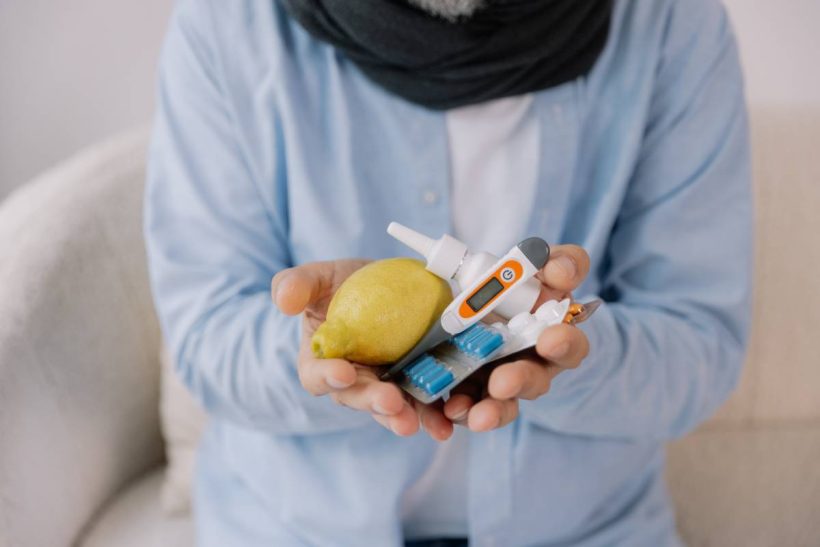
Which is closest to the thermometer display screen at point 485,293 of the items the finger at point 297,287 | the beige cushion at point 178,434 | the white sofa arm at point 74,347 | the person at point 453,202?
the finger at point 297,287

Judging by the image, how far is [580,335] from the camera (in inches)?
20.2

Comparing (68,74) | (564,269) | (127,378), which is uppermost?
(564,269)

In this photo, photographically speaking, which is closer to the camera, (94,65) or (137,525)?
(137,525)

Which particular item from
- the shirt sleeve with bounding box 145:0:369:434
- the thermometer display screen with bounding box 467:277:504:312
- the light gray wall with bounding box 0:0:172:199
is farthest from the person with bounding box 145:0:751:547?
the light gray wall with bounding box 0:0:172:199

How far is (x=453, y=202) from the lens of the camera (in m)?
0.81

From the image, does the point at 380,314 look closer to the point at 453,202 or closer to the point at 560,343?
the point at 560,343

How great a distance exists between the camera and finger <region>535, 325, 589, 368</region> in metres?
0.49

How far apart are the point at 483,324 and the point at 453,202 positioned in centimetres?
28

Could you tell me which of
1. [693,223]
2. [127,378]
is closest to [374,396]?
[693,223]

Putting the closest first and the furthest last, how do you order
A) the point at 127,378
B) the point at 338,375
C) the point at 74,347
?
the point at 338,375, the point at 74,347, the point at 127,378

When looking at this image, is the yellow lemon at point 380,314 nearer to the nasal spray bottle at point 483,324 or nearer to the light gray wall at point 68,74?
the nasal spray bottle at point 483,324

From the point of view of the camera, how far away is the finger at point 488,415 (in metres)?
0.50

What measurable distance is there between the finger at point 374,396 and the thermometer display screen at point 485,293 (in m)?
0.08

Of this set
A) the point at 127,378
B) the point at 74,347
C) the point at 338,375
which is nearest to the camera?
the point at 338,375
